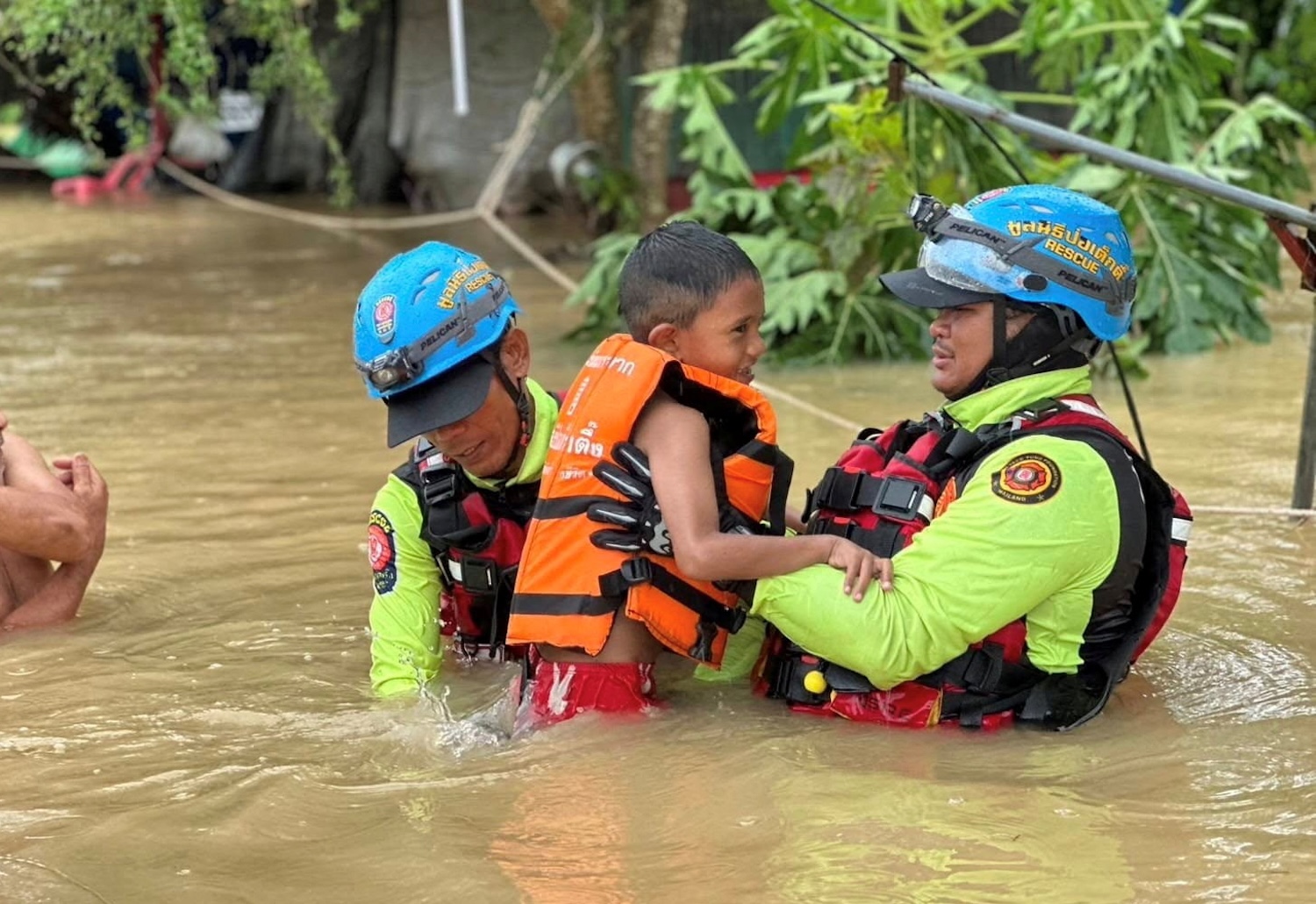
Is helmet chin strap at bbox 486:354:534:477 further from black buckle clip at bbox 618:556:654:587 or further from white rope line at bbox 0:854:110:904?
white rope line at bbox 0:854:110:904

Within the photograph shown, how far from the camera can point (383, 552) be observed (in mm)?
4512

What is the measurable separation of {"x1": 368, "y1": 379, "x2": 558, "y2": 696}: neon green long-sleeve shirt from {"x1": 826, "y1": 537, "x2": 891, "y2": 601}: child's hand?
35.3 inches

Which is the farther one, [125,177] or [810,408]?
[125,177]

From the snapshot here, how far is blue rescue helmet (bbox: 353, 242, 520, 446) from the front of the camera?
413 centimetres

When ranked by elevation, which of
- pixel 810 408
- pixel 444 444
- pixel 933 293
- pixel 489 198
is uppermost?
pixel 933 293

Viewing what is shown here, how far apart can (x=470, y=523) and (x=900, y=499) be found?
3.52 ft

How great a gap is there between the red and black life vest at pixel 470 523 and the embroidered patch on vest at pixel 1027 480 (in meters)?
1.21

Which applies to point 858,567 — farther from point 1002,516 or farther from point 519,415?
point 519,415

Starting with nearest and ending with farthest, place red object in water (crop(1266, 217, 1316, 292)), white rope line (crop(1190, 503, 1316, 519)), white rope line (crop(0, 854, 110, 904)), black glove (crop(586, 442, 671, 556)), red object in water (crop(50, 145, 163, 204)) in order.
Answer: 1. white rope line (crop(0, 854, 110, 904))
2. black glove (crop(586, 442, 671, 556))
3. red object in water (crop(1266, 217, 1316, 292))
4. white rope line (crop(1190, 503, 1316, 519))
5. red object in water (crop(50, 145, 163, 204))

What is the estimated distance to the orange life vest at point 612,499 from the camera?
13.0 feet

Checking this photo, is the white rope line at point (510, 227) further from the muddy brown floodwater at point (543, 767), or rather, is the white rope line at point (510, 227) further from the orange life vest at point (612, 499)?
the orange life vest at point (612, 499)

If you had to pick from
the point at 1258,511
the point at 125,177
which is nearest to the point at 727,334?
the point at 1258,511

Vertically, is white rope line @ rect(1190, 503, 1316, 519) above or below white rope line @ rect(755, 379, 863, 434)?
above

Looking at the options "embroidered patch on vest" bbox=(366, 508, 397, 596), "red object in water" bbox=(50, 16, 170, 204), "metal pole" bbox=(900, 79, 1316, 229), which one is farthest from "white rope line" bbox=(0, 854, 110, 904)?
"red object in water" bbox=(50, 16, 170, 204)
